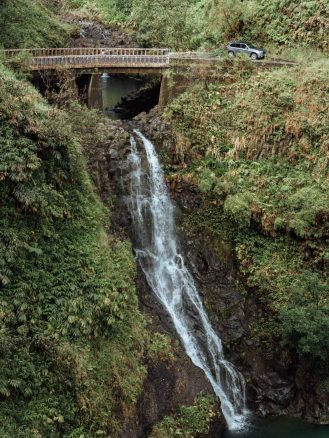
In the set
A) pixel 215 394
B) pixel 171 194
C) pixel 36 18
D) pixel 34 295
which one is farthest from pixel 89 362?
pixel 36 18

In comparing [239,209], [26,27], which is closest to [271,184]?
[239,209]

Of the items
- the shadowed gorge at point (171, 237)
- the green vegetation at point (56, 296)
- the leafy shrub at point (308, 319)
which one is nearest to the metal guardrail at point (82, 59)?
the shadowed gorge at point (171, 237)

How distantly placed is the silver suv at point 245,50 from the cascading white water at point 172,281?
9.86m

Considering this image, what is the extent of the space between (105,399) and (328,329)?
9.31 meters

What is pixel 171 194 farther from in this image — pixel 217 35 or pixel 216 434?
pixel 217 35

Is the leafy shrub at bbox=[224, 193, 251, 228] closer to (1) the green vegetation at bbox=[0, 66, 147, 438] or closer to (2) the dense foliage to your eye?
(1) the green vegetation at bbox=[0, 66, 147, 438]

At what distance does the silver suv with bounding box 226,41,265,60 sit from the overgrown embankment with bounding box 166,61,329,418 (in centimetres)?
242

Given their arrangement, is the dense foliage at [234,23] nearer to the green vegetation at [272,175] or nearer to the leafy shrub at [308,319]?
the green vegetation at [272,175]

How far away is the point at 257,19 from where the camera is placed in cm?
3384

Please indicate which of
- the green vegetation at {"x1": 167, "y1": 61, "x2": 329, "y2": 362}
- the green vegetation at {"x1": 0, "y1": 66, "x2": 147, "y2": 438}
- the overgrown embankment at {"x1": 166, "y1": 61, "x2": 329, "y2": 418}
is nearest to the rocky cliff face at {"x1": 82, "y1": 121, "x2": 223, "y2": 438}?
the green vegetation at {"x1": 0, "y1": 66, "x2": 147, "y2": 438}

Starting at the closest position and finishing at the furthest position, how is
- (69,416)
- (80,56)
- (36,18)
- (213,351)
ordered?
(69,416) < (213,351) < (80,56) < (36,18)

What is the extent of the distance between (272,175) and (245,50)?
Result: 961 cm

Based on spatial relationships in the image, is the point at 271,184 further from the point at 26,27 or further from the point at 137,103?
the point at 26,27

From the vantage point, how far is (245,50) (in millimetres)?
30719
